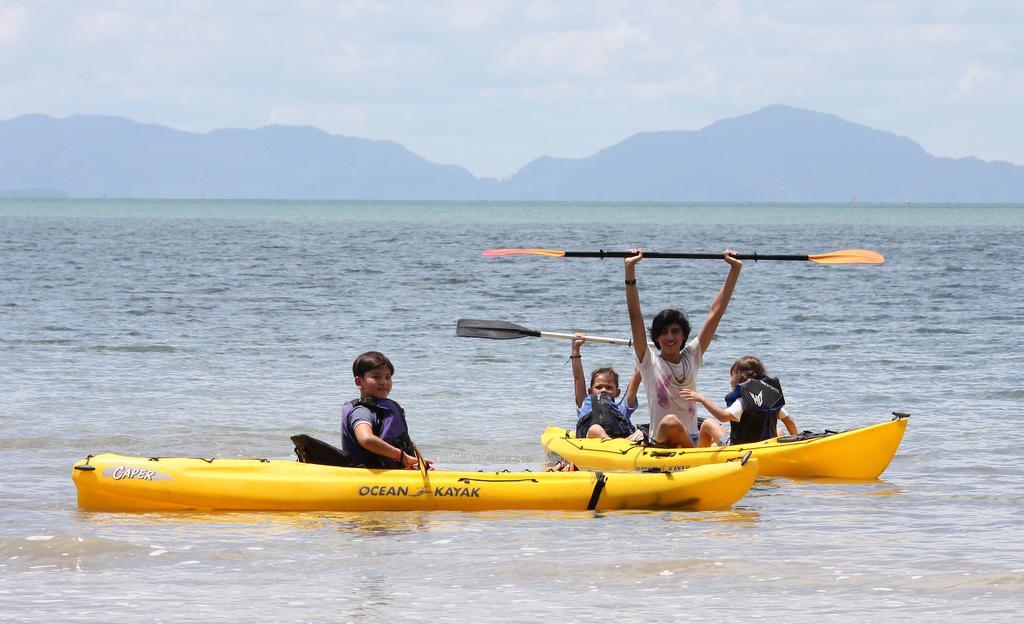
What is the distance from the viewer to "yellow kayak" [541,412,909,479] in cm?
943

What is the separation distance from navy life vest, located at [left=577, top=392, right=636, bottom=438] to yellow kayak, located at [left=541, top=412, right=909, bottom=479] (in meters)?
0.44

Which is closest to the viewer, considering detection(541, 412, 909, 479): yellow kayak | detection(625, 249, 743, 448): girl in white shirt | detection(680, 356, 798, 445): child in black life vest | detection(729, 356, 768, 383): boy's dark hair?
detection(625, 249, 743, 448): girl in white shirt

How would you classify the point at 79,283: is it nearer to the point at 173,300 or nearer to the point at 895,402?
the point at 173,300

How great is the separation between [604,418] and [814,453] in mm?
1583

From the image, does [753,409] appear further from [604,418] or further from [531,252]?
[531,252]

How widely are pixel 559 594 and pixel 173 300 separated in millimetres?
20624

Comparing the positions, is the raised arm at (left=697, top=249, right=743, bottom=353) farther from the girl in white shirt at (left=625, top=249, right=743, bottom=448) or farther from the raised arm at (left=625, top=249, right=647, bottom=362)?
the raised arm at (left=625, top=249, right=647, bottom=362)

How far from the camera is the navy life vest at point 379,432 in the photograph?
27.1ft

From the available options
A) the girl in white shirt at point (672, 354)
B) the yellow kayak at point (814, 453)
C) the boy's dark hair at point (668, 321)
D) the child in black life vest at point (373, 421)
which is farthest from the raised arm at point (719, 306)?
the child in black life vest at point (373, 421)

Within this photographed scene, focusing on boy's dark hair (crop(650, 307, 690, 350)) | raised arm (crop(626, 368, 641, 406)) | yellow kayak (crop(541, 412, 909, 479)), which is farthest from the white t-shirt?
raised arm (crop(626, 368, 641, 406))

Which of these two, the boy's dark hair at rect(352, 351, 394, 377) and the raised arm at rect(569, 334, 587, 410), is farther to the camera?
the raised arm at rect(569, 334, 587, 410)

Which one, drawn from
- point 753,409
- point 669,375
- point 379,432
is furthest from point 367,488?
point 753,409

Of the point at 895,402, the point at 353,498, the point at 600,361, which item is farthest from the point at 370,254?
the point at 353,498

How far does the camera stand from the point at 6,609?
235 inches
